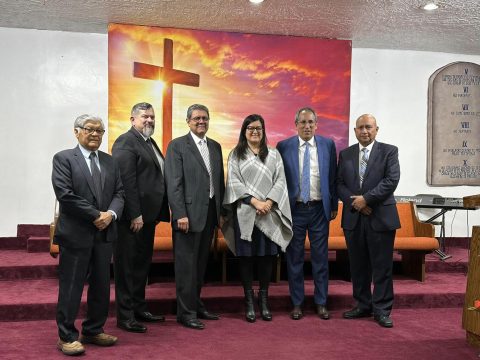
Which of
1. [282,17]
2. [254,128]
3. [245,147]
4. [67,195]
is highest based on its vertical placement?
[282,17]

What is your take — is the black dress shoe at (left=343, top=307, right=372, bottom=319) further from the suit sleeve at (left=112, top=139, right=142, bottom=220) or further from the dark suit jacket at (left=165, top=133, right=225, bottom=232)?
the suit sleeve at (left=112, top=139, right=142, bottom=220)

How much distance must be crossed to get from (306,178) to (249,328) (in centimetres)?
116

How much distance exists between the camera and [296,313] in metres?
3.90

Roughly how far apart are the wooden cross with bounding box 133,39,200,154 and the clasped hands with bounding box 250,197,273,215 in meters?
2.59

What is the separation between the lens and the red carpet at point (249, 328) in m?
3.13

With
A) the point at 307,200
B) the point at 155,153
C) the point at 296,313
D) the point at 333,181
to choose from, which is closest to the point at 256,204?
the point at 307,200

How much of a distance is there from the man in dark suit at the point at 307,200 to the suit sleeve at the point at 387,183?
1.10 ft

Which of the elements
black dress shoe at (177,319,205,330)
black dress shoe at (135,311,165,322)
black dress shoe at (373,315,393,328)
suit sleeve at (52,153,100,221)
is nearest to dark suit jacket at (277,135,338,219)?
black dress shoe at (373,315,393,328)

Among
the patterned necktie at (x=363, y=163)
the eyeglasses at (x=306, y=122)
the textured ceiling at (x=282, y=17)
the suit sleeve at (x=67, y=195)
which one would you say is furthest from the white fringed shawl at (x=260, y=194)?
the textured ceiling at (x=282, y=17)

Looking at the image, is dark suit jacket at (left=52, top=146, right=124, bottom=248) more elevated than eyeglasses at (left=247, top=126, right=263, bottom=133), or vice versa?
eyeglasses at (left=247, top=126, right=263, bottom=133)

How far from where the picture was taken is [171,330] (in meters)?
3.58

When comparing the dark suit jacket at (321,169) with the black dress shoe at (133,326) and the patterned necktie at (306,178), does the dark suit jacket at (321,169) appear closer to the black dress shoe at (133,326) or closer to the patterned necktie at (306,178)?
Answer: the patterned necktie at (306,178)

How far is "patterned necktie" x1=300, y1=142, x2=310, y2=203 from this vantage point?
3.88 meters

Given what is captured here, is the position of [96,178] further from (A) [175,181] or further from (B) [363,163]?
(B) [363,163]
